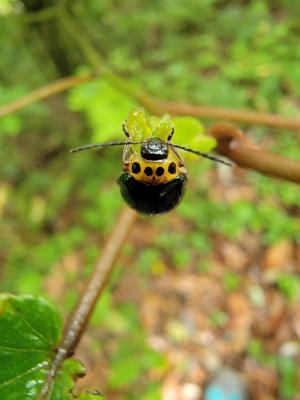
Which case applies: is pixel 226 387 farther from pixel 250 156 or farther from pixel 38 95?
pixel 250 156

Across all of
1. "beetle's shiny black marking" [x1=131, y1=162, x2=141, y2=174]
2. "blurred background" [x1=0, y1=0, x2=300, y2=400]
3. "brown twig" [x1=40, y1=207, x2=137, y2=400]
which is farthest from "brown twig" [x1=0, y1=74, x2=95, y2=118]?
"beetle's shiny black marking" [x1=131, y1=162, x2=141, y2=174]

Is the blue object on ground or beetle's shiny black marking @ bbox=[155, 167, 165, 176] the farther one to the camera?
the blue object on ground

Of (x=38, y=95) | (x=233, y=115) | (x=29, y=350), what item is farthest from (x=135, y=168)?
(x=38, y=95)

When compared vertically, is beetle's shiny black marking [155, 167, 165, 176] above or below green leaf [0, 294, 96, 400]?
above

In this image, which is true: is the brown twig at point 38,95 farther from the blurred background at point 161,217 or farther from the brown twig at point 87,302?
the brown twig at point 87,302

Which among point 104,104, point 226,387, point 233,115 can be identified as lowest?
point 226,387

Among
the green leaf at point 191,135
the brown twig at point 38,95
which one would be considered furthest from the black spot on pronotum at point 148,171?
the brown twig at point 38,95

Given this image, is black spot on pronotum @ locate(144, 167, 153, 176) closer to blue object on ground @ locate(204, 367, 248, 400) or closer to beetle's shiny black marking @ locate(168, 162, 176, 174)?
beetle's shiny black marking @ locate(168, 162, 176, 174)
